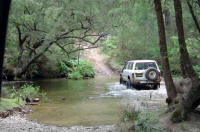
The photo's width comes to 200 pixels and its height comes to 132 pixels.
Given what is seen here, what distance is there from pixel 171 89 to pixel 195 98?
895 millimetres

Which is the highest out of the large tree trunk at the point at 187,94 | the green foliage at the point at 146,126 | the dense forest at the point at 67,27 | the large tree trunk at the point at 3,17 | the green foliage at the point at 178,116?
the dense forest at the point at 67,27

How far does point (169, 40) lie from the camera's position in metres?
21.4

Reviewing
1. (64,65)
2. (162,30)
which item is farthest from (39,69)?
(162,30)

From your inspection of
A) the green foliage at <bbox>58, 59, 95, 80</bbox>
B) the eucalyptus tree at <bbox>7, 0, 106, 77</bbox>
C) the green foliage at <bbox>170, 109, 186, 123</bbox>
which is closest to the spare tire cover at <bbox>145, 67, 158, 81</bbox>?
the eucalyptus tree at <bbox>7, 0, 106, 77</bbox>

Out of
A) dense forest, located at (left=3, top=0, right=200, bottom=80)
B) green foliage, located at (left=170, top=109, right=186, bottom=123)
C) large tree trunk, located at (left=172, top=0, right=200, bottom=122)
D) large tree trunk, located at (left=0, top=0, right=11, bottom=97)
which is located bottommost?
green foliage, located at (left=170, top=109, right=186, bottom=123)

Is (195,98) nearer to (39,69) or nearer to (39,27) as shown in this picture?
(39,27)

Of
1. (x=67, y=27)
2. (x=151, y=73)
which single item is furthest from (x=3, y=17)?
(x=67, y=27)

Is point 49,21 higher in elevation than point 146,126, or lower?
higher

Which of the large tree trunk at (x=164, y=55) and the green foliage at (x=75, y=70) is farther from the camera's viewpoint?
the green foliage at (x=75, y=70)

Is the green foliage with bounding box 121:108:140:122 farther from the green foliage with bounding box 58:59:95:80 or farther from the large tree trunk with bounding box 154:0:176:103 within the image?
the green foliage with bounding box 58:59:95:80

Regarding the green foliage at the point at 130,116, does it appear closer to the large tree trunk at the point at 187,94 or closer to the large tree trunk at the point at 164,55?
the large tree trunk at the point at 187,94

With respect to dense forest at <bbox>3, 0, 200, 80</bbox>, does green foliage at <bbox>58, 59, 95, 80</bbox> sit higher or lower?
lower

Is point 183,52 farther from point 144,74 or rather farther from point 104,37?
point 104,37

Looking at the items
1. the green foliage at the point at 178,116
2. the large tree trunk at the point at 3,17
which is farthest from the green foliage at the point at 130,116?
the large tree trunk at the point at 3,17
